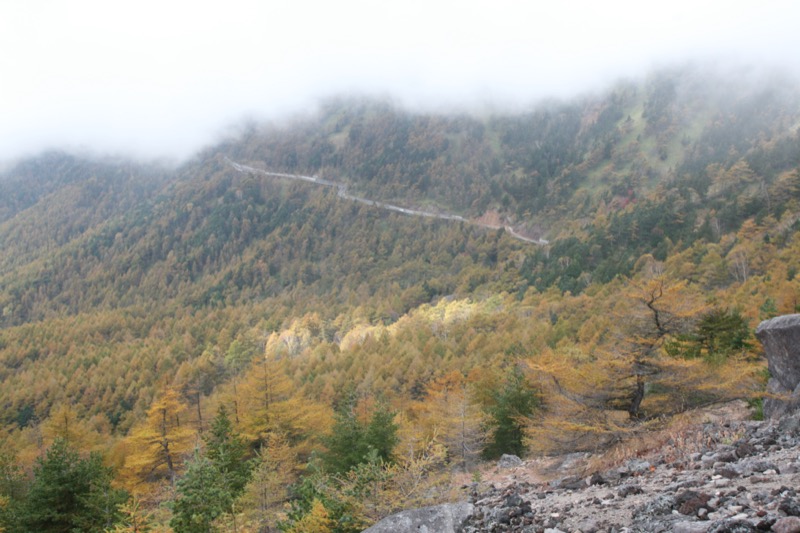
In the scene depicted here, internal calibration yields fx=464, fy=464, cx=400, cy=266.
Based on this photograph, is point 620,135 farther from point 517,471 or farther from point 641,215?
point 517,471

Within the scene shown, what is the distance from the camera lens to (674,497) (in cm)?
770

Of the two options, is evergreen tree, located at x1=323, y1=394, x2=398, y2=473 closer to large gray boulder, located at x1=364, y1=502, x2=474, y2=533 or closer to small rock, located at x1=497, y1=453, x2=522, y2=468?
small rock, located at x1=497, y1=453, x2=522, y2=468

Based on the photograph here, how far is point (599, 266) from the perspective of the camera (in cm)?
9769

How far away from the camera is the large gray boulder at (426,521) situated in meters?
10.4

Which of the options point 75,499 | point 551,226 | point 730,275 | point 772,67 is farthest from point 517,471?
point 772,67

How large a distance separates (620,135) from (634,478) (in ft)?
643

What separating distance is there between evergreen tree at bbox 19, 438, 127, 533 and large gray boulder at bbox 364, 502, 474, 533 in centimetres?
1599

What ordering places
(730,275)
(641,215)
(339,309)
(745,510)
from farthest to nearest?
(339,309), (641,215), (730,275), (745,510)

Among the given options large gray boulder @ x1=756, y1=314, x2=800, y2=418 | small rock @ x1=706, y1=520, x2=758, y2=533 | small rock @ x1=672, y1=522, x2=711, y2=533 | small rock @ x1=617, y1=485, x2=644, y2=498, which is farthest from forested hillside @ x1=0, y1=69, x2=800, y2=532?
small rock @ x1=706, y1=520, x2=758, y2=533

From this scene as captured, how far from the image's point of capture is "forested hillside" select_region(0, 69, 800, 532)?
56.9 ft

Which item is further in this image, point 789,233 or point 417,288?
point 417,288

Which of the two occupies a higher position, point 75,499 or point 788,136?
point 788,136

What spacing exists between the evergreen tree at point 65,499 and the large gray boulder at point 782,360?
83.4 ft

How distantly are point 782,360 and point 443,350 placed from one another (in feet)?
164
